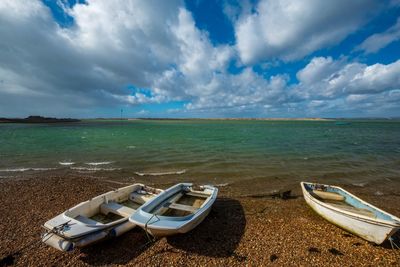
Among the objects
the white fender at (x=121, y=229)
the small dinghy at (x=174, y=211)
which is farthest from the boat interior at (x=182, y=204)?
the white fender at (x=121, y=229)

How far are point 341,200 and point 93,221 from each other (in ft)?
34.1

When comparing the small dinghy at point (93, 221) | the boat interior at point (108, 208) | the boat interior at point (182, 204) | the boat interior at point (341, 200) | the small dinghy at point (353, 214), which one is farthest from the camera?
the boat interior at point (341, 200)

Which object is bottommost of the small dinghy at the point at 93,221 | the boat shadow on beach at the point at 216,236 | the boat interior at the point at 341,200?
the boat shadow on beach at the point at 216,236

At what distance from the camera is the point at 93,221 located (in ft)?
20.6

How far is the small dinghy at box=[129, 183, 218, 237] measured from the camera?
529cm

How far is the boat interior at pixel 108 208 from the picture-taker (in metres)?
6.41

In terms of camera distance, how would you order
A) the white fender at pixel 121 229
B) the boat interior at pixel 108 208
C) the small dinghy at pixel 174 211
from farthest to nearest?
the boat interior at pixel 108 208, the white fender at pixel 121 229, the small dinghy at pixel 174 211

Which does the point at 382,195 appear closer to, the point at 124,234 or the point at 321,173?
the point at 321,173

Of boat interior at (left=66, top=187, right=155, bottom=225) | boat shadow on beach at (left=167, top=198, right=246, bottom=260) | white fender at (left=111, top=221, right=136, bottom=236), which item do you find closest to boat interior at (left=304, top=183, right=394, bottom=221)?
boat shadow on beach at (left=167, top=198, right=246, bottom=260)

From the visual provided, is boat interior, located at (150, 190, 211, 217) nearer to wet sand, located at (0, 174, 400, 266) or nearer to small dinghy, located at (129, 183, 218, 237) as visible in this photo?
small dinghy, located at (129, 183, 218, 237)

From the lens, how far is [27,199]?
373 inches

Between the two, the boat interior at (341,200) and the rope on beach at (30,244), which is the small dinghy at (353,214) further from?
the rope on beach at (30,244)

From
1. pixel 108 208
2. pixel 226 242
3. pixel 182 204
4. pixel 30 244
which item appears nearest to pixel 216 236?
pixel 226 242

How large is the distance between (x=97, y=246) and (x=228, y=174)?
376 inches
